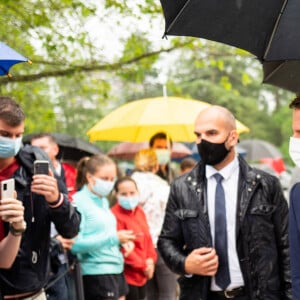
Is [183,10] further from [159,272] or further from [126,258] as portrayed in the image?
[159,272]

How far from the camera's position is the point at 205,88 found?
4381 centimetres

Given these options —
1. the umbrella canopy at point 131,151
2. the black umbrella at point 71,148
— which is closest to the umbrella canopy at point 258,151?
the umbrella canopy at point 131,151

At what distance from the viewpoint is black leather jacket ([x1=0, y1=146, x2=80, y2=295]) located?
4828 mm

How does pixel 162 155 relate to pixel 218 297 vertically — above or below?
above

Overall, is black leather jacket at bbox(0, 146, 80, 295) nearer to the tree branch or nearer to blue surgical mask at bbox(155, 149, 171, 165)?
blue surgical mask at bbox(155, 149, 171, 165)

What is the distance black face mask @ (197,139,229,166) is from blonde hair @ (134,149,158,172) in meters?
3.72

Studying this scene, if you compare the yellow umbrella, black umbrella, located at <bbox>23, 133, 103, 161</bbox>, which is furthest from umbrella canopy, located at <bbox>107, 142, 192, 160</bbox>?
black umbrella, located at <bbox>23, 133, 103, 161</bbox>

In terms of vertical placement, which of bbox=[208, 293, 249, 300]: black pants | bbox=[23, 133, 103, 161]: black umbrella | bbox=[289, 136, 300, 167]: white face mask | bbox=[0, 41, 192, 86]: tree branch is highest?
bbox=[0, 41, 192, 86]: tree branch

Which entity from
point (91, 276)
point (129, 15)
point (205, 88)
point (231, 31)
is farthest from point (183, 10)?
point (205, 88)

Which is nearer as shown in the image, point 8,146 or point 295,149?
point 295,149

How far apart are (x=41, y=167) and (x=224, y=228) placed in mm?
1385

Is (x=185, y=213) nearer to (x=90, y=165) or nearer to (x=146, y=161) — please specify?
(x=90, y=165)

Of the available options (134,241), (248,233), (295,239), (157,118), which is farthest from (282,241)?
(157,118)

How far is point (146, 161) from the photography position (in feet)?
30.5
